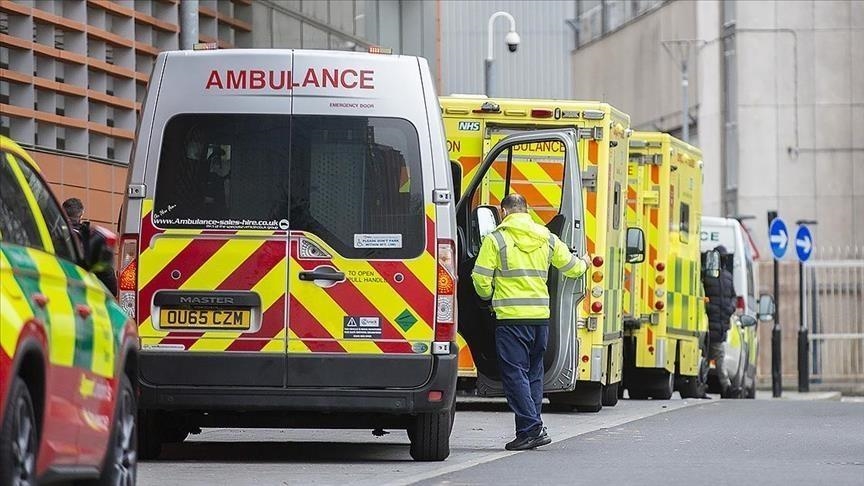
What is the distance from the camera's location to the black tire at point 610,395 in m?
21.6

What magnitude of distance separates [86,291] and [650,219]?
14704 millimetres

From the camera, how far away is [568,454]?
14281mm

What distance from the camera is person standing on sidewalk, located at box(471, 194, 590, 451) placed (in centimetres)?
1470

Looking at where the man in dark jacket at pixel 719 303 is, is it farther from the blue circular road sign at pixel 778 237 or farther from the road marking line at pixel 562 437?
the blue circular road sign at pixel 778 237

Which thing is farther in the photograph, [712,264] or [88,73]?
[712,264]

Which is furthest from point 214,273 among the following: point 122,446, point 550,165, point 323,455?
point 550,165

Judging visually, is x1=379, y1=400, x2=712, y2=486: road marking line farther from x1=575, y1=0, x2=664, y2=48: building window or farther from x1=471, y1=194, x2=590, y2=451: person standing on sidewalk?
x1=575, y1=0, x2=664, y2=48: building window

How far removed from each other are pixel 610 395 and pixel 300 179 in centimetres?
937

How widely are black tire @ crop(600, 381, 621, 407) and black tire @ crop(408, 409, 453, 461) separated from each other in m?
8.02

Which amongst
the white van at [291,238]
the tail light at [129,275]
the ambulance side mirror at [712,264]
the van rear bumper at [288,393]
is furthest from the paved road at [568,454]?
the ambulance side mirror at [712,264]

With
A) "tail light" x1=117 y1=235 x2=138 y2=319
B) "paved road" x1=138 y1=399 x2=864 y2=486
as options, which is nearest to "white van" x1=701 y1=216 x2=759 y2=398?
"paved road" x1=138 y1=399 x2=864 y2=486

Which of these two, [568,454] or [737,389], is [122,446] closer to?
[568,454]

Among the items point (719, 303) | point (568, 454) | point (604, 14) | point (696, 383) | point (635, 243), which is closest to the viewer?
point (568, 454)

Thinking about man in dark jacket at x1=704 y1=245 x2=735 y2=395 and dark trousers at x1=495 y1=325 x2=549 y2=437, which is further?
man in dark jacket at x1=704 y1=245 x2=735 y2=395
